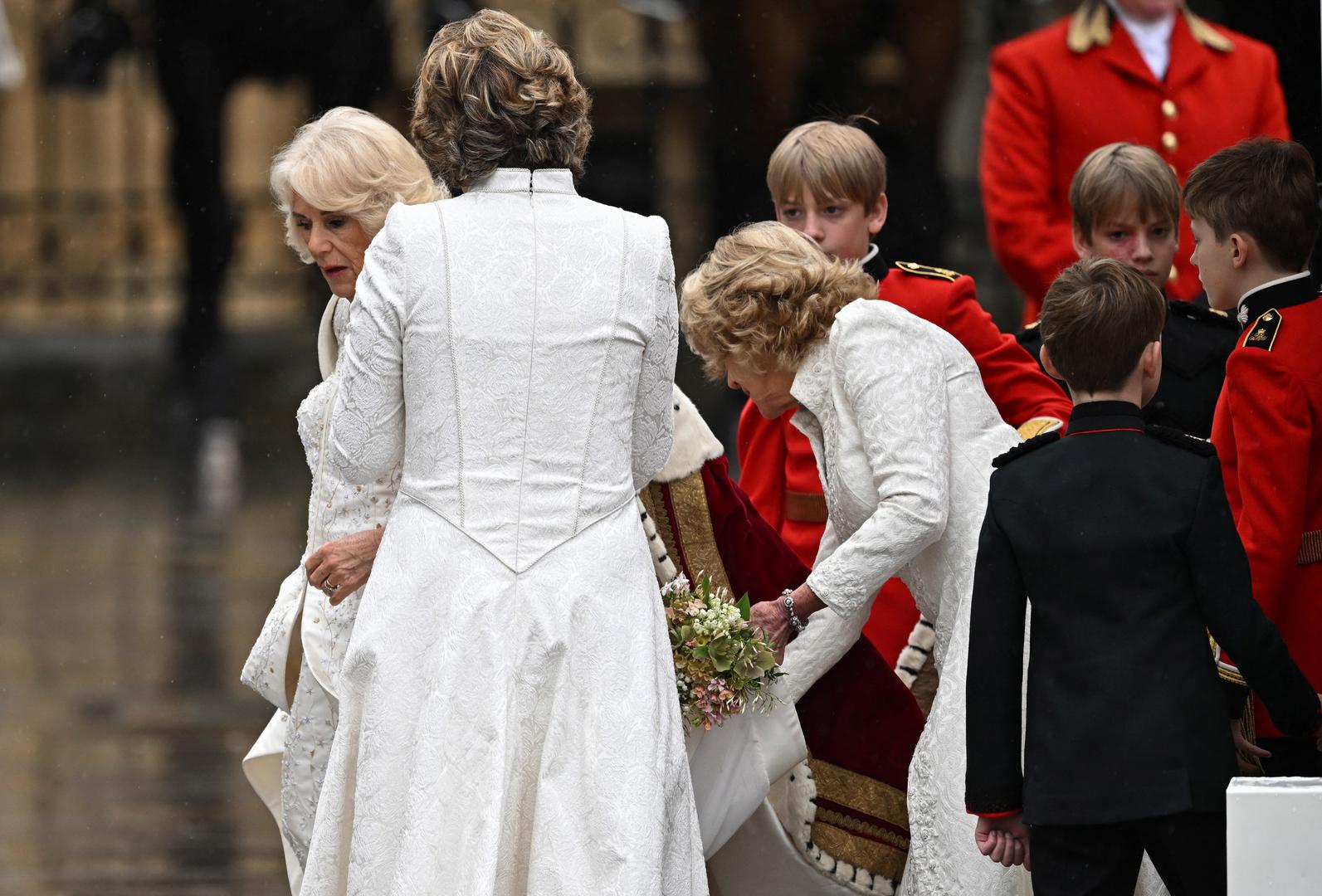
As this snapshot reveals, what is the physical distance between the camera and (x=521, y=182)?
320cm

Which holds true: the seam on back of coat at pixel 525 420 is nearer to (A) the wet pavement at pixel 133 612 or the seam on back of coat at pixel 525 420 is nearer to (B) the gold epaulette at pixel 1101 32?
(A) the wet pavement at pixel 133 612

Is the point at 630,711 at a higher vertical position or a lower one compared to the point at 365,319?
lower

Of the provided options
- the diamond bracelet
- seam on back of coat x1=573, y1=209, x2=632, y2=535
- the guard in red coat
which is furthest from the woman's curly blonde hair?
the guard in red coat

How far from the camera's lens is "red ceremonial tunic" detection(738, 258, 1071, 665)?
4.23 meters

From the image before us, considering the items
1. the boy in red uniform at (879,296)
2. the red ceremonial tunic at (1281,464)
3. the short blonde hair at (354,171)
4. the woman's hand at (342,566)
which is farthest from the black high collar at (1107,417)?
the short blonde hair at (354,171)

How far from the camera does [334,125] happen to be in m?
3.97

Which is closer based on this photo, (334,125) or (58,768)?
(334,125)

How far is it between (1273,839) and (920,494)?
886 millimetres

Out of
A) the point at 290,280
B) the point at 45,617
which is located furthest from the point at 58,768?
the point at 290,280

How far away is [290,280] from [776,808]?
1292 cm

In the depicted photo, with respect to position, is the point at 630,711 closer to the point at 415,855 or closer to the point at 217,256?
the point at 415,855

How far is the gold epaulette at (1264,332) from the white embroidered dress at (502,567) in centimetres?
102

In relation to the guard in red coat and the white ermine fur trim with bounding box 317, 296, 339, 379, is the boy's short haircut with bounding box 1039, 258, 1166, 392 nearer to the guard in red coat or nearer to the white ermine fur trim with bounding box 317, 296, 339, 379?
the white ermine fur trim with bounding box 317, 296, 339, 379

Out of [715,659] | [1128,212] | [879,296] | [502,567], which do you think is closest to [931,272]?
[879,296]
